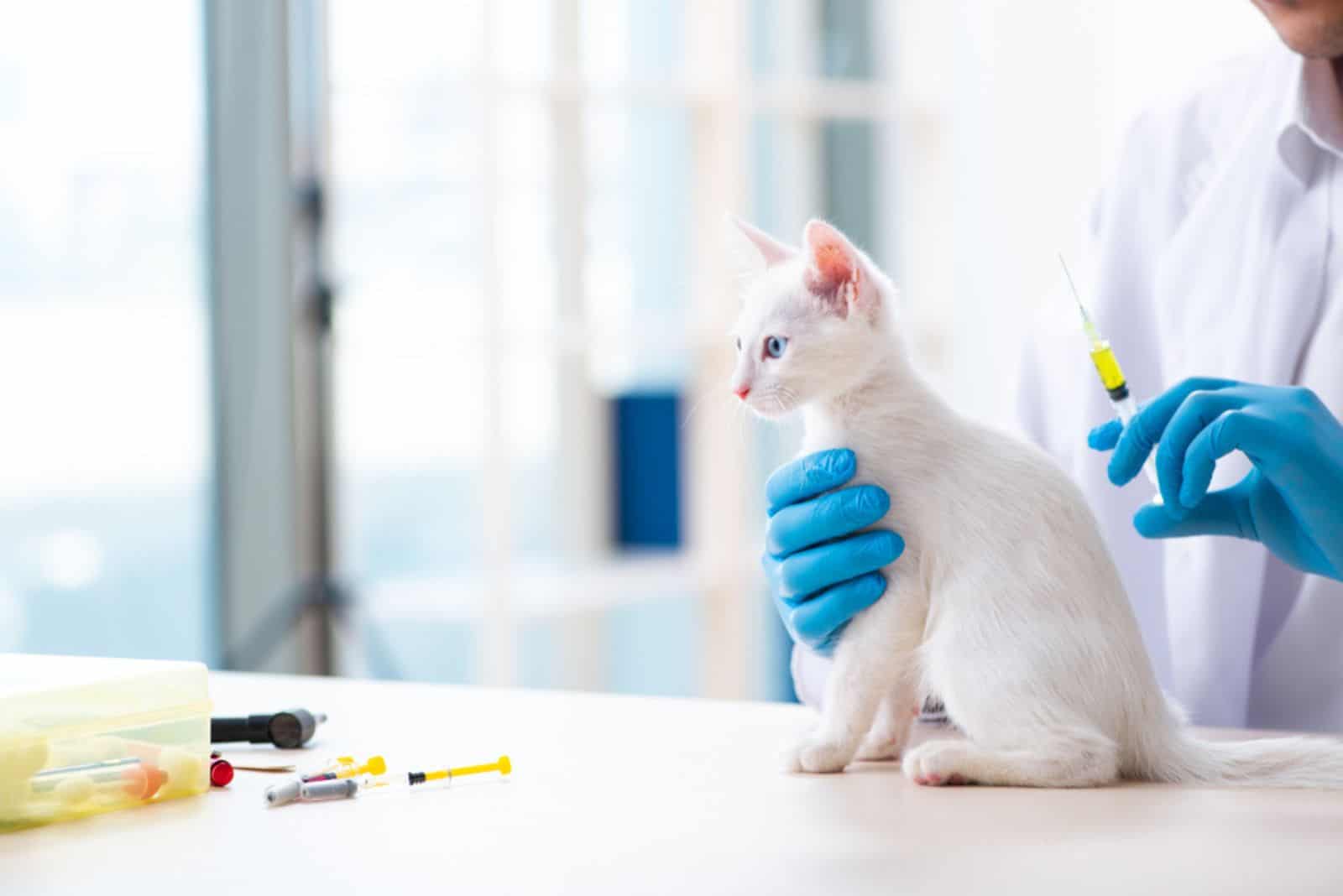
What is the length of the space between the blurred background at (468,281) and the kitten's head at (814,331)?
810 millimetres

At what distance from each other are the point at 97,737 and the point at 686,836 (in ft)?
1.37

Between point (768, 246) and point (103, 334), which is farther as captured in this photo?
point (103, 334)

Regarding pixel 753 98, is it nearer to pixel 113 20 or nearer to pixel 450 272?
pixel 450 272

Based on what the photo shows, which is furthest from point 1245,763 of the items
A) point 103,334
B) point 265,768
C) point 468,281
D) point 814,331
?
point 468,281

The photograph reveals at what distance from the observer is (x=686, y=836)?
889mm

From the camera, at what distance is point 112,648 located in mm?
2367

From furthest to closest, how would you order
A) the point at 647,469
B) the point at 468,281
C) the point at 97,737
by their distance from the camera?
the point at 647,469, the point at 468,281, the point at 97,737

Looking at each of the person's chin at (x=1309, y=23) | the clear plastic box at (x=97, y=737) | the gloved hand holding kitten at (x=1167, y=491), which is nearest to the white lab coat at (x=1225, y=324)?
the person's chin at (x=1309, y=23)

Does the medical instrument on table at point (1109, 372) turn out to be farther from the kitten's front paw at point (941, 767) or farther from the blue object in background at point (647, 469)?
the blue object in background at point (647, 469)

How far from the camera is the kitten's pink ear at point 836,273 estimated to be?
110 cm

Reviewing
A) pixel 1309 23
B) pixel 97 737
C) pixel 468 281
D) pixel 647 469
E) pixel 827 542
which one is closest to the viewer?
pixel 97 737

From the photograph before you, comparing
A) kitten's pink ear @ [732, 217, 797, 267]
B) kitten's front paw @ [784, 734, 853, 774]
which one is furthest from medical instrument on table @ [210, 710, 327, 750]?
kitten's pink ear @ [732, 217, 797, 267]

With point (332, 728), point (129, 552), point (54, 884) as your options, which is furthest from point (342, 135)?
point (54, 884)

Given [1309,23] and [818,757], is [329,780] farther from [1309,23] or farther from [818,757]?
[1309,23]
